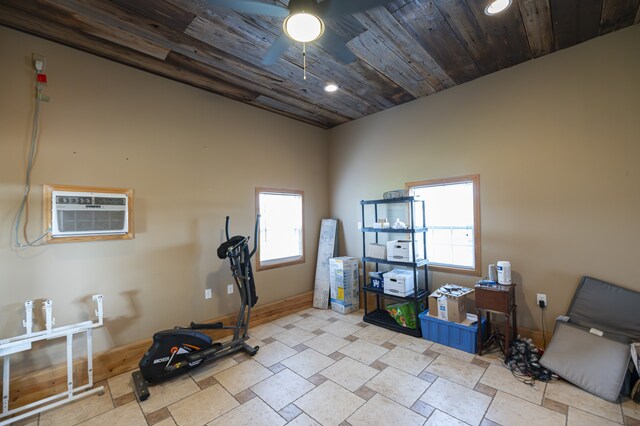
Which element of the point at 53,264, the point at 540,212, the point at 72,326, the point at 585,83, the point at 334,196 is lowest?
the point at 72,326

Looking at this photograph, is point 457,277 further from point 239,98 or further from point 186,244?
point 239,98

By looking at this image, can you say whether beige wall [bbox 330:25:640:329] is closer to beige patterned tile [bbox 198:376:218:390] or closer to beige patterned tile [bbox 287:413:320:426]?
beige patterned tile [bbox 287:413:320:426]

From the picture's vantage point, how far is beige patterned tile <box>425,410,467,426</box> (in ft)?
6.71

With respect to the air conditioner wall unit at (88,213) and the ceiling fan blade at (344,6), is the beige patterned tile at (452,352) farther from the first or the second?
the air conditioner wall unit at (88,213)

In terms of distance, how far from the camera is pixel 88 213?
8.86 ft

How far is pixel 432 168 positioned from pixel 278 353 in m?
3.14

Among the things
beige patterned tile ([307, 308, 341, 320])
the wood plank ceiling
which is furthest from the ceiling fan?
beige patterned tile ([307, 308, 341, 320])

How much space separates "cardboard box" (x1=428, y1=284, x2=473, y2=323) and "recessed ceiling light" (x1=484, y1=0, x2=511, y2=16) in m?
2.83

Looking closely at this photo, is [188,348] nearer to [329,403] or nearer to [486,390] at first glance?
[329,403]

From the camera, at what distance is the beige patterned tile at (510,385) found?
2.32 m

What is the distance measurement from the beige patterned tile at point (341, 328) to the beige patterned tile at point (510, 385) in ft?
5.24

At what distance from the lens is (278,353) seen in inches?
125

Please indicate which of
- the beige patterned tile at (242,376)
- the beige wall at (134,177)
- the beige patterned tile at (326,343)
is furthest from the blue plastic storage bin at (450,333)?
the beige wall at (134,177)

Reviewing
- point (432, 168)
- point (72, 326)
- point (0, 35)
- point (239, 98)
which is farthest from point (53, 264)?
point (432, 168)
